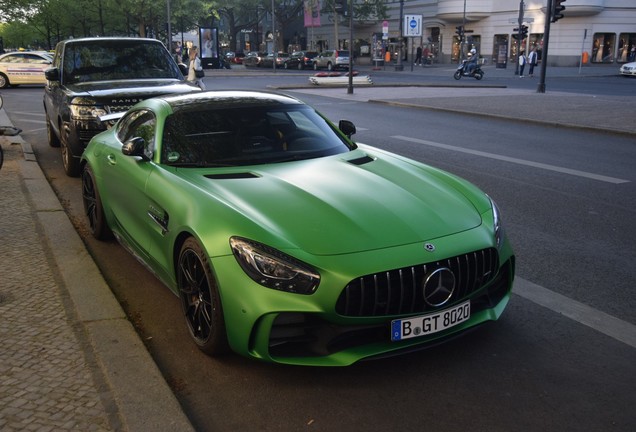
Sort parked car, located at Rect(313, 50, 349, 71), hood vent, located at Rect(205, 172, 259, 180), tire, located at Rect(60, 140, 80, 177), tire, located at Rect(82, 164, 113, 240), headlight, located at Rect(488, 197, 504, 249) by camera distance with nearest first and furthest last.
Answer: headlight, located at Rect(488, 197, 504, 249)
hood vent, located at Rect(205, 172, 259, 180)
tire, located at Rect(82, 164, 113, 240)
tire, located at Rect(60, 140, 80, 177)
parked car, located at Rect(313, 50, 349, 71)

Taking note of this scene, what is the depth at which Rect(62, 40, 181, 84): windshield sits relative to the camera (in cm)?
1018

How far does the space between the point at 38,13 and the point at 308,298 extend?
67.8 meters

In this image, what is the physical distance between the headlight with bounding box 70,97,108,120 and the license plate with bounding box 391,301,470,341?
6551mm

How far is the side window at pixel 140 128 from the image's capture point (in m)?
4.91

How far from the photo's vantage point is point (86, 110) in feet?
28.6

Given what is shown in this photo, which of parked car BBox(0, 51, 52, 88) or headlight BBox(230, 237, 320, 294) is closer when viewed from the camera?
headlight BBox(230, 237, 320, 294)

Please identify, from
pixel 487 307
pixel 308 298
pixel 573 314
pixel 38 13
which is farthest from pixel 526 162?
pixel 38 13

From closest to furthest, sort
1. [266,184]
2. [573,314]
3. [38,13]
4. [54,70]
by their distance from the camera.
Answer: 1. [266,184]
2. [573,314]
3. [54,70]
4. [38,13]

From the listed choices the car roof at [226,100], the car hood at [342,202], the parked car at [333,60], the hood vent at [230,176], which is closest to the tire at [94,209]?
the car roof at [226,100]

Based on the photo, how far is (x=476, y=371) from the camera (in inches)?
142

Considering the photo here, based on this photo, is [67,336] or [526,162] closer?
[67,336]

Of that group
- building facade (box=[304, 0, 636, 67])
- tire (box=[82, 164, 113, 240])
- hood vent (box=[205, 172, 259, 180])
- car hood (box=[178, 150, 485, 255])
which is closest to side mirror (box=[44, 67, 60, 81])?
tire (box=[82, 164, 113, 240])

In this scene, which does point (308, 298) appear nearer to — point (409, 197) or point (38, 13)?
point (409, 197)

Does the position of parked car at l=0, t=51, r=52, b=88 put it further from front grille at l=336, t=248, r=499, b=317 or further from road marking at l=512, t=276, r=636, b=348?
front grille at l=336, t=248, r=499, b=317
